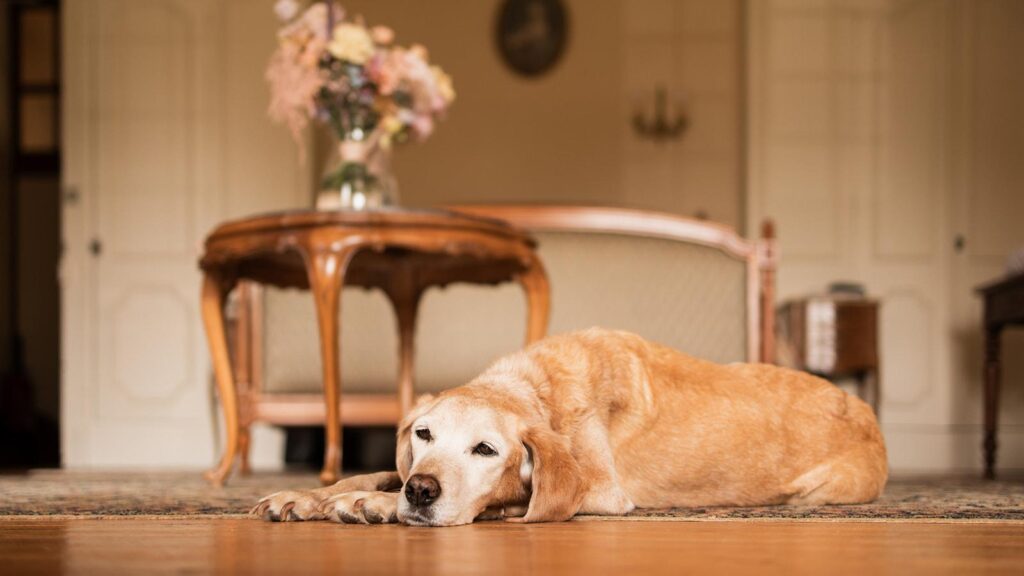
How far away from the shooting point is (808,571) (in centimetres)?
119

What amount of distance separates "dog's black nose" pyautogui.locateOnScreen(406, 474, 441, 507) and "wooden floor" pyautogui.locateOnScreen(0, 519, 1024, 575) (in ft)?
0.15

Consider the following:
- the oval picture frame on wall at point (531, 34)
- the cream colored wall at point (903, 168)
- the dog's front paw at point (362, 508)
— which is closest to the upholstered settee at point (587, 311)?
the cream colored wall at point (903, 168)

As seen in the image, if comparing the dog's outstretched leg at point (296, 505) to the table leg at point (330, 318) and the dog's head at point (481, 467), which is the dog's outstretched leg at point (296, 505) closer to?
the dog's head at point (481, 467)

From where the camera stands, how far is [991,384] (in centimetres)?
469

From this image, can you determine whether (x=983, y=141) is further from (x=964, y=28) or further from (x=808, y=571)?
(x=808, y=571)

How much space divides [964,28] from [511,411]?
5.12 meters

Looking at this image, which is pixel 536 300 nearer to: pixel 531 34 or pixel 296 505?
pixel 296 505

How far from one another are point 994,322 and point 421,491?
363 centimetres

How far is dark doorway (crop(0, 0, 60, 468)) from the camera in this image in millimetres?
8305

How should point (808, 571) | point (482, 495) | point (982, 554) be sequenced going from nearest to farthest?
point (808, 571) → point (982, 554) → point (482, 495)

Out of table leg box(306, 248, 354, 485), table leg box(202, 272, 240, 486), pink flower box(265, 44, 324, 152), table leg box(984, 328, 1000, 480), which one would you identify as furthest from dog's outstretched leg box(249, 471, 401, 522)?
table leg box(984, 328, 1000, 480)

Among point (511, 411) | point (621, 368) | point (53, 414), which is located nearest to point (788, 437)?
point (621, 368)

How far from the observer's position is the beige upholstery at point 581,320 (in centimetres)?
407

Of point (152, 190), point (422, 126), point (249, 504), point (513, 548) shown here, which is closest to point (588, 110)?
point (152, 190)
